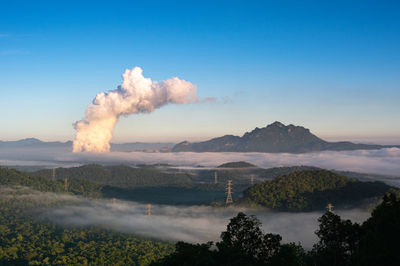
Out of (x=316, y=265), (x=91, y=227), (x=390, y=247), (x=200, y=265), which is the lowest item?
(x=91, y=227)

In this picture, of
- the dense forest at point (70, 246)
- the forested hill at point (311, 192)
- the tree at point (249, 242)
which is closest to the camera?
the tree at point (249, 242)

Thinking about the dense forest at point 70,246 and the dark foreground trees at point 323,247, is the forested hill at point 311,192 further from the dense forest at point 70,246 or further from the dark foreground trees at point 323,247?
the dark foreground trees at point 323,247

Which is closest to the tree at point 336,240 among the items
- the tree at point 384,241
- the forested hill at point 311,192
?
the tree at point 384,241

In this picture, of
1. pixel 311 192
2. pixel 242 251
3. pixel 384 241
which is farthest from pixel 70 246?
pixel 384 241

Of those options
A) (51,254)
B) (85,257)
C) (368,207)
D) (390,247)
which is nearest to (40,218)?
(51,254)

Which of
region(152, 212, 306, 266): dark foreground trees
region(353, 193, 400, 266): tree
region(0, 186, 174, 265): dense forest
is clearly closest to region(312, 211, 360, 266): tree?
region(152, 212, 306, 266): dark foreground trees

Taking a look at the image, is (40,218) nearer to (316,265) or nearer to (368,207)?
(368,207)

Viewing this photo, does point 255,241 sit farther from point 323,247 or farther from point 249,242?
point 323,247
